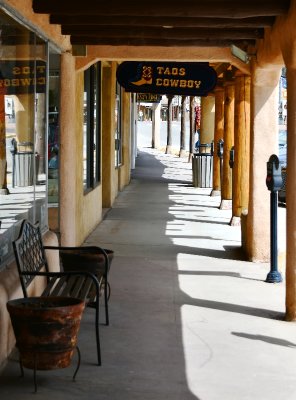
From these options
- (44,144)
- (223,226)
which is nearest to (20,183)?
(44,144)

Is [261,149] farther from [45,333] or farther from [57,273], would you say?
[45,333]

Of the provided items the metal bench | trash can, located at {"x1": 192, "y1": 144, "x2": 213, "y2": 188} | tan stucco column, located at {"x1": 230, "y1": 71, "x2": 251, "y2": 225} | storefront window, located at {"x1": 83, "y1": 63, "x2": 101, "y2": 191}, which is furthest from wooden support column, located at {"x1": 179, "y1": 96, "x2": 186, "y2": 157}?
the metal bench

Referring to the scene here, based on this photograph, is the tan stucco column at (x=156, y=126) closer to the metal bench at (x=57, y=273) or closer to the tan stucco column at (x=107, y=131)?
the tan stucco column at (x=107, y=131)

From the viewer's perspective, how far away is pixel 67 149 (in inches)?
409

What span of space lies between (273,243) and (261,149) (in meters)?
2.00

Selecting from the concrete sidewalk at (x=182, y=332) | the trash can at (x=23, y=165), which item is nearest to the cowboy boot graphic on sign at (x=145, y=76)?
the concrete sidewalk at (x=182, y=332)

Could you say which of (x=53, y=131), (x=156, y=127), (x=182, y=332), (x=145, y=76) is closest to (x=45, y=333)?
(x=182, y=332)

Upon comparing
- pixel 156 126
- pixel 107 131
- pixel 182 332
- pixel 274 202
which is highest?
pixel 156 126

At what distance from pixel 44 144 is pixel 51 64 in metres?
1.20

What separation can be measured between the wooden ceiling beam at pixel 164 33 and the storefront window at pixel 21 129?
2.93 feet

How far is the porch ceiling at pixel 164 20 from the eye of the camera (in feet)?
26.4

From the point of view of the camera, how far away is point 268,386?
5.63 meters

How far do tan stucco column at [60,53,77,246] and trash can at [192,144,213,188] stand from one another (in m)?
12.7

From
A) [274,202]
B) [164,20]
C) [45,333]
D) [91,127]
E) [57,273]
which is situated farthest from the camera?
[91,127]
